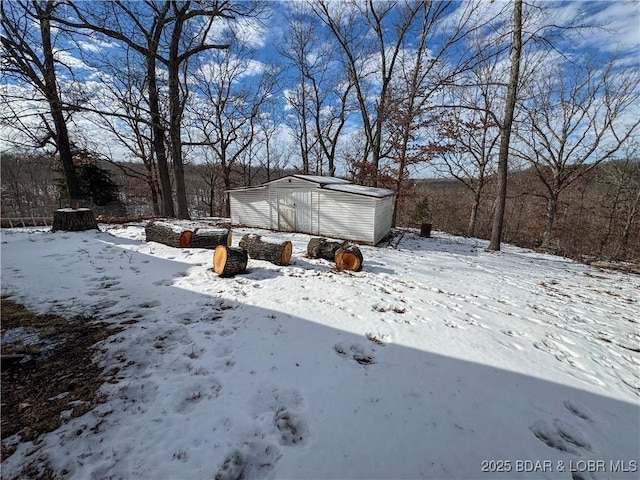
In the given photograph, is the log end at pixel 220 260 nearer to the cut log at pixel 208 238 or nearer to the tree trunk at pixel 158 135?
the cut log at pixel 208 238

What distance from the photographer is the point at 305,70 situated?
1900 cm

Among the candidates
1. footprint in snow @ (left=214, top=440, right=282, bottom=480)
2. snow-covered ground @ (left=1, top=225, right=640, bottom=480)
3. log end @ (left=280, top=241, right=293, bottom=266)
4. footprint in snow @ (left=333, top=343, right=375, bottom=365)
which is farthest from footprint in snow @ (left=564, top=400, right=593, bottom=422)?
log end @ (left=280, top=241, right=293, bottom=266)

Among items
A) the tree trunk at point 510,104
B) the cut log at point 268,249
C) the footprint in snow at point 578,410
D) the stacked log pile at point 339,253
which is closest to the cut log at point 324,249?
the stacked log pile at point 339,253

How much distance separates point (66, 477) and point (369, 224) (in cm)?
919

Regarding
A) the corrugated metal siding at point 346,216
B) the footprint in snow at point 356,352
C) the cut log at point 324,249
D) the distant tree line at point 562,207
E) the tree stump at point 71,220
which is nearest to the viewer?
the footprint in snow at point 356,352

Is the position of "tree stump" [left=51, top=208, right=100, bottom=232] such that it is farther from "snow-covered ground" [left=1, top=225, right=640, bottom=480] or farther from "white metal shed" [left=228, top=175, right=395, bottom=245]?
"white metal shed" [left=228, top=175, right=395, bottom=245]

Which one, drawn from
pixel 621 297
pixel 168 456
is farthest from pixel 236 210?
pixel 621 297

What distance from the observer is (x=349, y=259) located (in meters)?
6.04

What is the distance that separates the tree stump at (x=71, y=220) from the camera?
720cm

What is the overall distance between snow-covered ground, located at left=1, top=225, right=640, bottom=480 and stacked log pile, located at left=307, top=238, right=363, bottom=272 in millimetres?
757

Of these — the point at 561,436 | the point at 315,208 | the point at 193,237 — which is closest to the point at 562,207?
the point at 315,208

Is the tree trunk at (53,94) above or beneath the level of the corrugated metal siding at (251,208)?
above

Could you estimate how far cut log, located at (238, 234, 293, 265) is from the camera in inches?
234

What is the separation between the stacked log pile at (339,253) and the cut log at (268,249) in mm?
905
